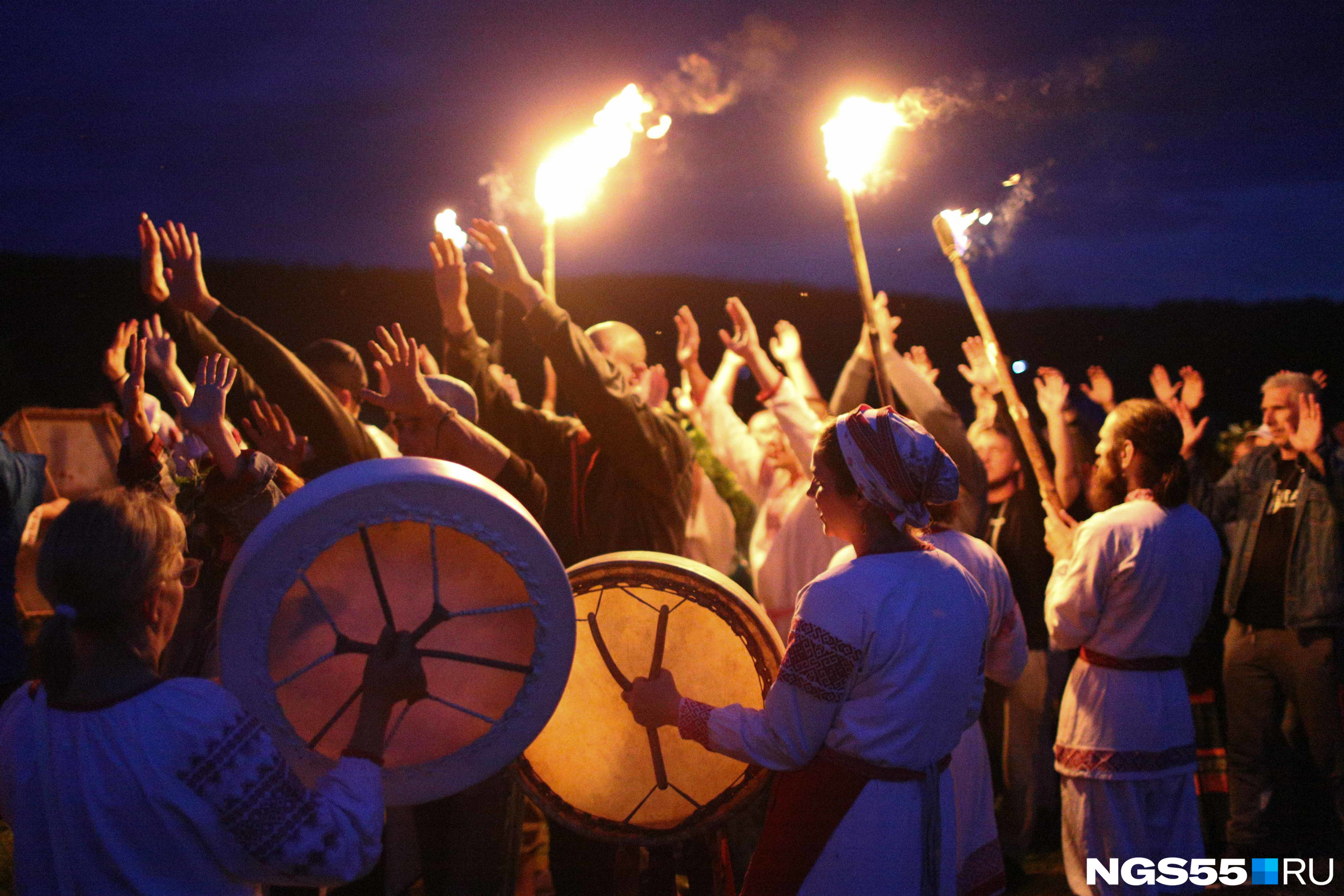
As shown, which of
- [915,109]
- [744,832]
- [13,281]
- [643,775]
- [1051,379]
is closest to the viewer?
[643,775]

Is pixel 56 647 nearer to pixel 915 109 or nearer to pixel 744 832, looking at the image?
pixel 744 832

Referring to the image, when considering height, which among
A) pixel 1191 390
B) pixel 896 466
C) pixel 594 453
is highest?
pixel 1191 390

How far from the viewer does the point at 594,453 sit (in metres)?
3.78

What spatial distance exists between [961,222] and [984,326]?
0.51 metres

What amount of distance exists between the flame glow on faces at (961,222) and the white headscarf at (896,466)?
2458 mm

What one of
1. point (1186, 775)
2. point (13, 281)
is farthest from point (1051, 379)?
point (13, 281)

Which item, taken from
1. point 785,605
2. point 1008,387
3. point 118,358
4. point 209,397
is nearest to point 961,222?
point 1008,387

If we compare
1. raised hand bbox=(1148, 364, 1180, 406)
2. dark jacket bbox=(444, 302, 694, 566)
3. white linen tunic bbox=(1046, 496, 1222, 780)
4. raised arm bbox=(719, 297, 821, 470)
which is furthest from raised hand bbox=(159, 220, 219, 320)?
raised hand bbox=(1148, 364, 1180, 406)

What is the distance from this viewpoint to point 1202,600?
3.67 m

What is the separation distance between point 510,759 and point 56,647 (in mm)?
962

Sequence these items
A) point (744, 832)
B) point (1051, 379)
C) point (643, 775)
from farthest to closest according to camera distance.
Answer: point (1051, 379)
point (744, 832)
point (643, 775)

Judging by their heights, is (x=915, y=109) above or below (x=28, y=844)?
above

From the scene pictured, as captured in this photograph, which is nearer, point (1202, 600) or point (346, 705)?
point (346, 705)

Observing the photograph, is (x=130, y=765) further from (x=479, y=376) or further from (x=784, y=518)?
(x=784, y=518)
